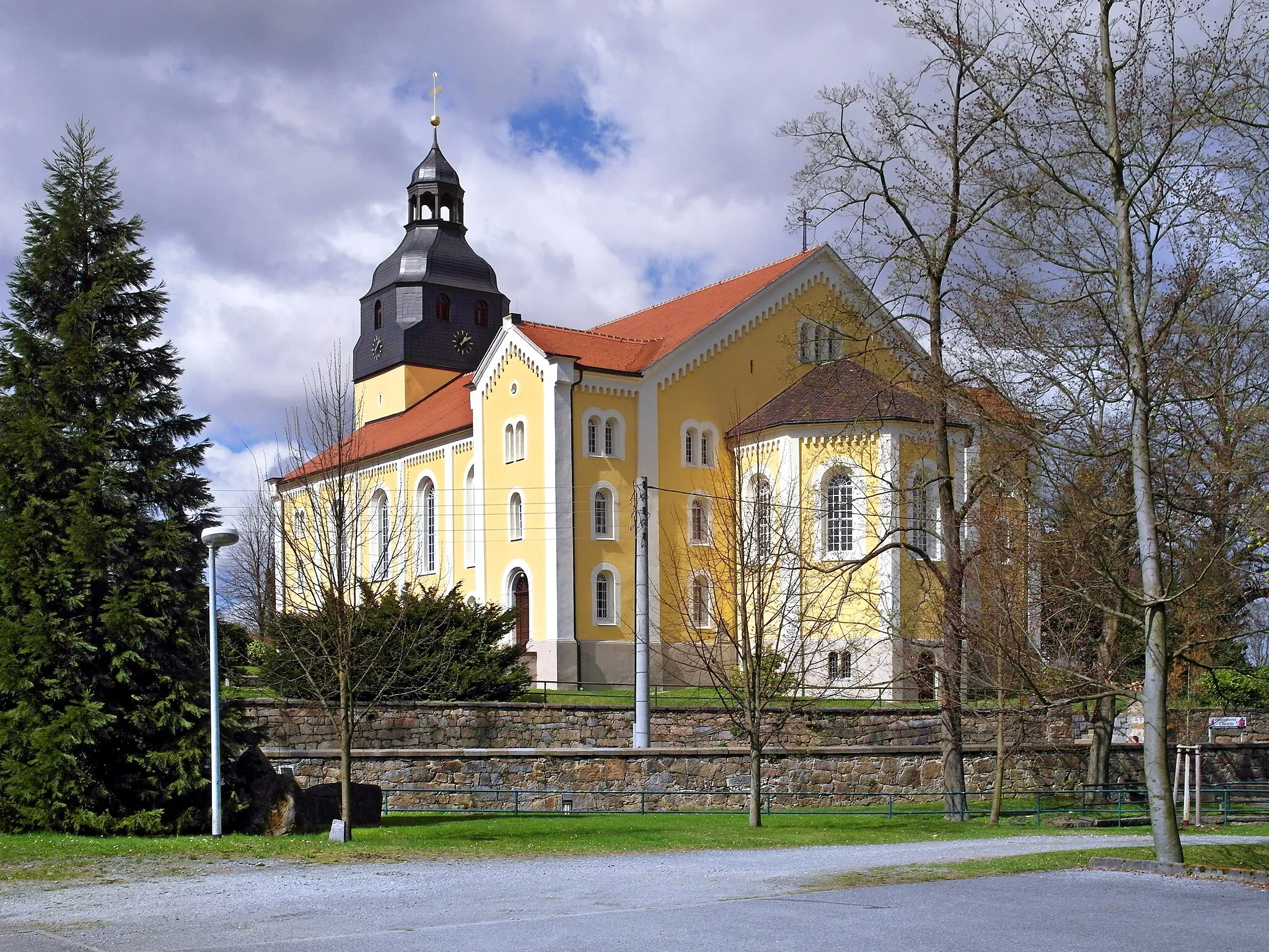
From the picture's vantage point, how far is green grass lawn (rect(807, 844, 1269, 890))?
12875mm

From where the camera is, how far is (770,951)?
355 inches

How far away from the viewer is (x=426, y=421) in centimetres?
5319

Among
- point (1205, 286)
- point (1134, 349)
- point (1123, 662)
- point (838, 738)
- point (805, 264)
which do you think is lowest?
point (838, 738)

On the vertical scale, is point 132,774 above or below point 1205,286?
below

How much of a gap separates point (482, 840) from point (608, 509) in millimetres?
23642

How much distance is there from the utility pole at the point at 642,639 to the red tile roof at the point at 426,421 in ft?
68.2

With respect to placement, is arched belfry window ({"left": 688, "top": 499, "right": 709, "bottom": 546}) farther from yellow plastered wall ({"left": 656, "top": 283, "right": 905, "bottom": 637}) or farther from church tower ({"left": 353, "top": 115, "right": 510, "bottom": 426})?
church tower ({"left": 353, "top": 115, "right": 510, "bottom": 426})

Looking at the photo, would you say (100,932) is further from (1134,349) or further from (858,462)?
(858,462)

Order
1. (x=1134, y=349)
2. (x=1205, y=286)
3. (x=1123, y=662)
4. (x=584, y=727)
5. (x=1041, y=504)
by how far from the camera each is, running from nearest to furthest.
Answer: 1. (x=1134, y=349)
2. (x=1205, y=286)
3. (x=1041, y=504)
4. (x=1123, y=662)
5. (x=584, y=727)

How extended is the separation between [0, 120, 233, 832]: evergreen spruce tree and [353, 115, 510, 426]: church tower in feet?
125

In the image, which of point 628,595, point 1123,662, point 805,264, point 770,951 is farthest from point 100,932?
point 805,264

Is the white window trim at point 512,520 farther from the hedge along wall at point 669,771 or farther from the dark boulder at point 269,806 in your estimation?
the dark boulder at point 269,806

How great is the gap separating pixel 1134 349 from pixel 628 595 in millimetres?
28355

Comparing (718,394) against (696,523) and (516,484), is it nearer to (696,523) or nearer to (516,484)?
(696,523)
